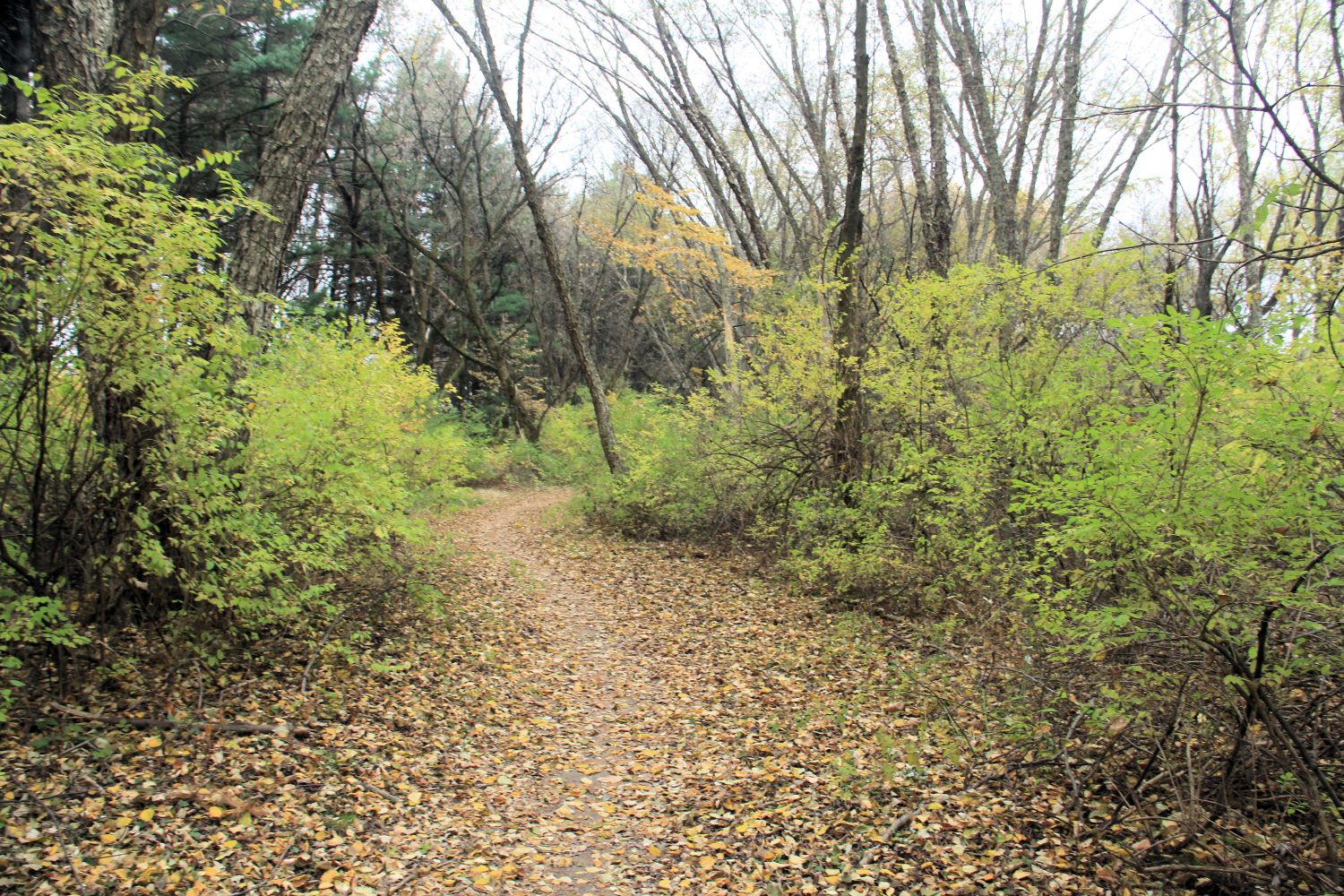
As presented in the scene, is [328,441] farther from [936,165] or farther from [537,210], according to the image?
[537,210]

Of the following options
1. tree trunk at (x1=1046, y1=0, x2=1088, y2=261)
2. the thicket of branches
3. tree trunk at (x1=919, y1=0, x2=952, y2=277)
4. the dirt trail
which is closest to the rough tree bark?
the thicket of branches

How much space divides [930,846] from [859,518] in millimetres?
4478

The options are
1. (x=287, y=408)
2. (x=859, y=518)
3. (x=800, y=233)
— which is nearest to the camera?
(x=287, y=408)

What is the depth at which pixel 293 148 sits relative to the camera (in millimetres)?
5969

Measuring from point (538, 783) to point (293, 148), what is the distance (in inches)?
206

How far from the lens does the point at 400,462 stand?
7902 millimetres

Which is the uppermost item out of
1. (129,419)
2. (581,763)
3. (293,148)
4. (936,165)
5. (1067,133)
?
(1067,133)

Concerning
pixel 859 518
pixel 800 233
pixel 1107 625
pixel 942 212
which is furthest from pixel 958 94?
pixel 1107 625

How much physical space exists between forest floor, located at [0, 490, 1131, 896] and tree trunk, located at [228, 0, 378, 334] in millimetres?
2871

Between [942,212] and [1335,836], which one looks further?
[942,212]

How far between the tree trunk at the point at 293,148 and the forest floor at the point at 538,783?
2.87 metres

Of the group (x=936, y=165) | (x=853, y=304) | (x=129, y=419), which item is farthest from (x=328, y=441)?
(x=936, y=165)

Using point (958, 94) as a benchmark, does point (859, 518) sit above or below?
below

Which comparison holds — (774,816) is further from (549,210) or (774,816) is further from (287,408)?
(549,210)
